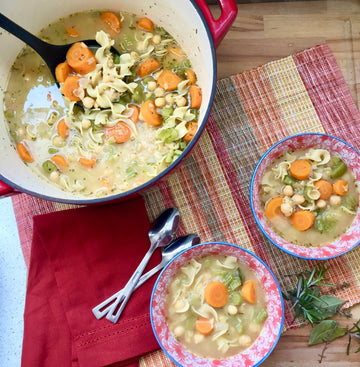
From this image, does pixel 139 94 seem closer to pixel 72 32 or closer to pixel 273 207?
pixel 72 32

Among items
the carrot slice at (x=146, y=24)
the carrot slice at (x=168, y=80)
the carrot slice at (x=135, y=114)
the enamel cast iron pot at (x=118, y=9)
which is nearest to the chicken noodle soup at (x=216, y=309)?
the enamel cast iron pot at (x=118, y=9)

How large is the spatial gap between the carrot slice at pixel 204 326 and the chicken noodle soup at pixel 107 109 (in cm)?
69

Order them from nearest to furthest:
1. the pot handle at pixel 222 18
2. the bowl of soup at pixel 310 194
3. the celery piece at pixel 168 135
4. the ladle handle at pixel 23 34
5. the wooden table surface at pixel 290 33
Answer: the pot handle at pixel 222 18 → the ladle handle at pixel 23 34 → the celery piece at pixel 168 135 → the bowl of soup at pixel 310 194 → the wooden table surface at pixel 290 33

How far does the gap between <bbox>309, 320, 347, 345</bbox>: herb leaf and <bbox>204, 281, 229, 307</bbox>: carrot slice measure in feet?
1.49

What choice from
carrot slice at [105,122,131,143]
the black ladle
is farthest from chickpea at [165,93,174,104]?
the black ladle

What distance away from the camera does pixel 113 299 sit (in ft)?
7.39

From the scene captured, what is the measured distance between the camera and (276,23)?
93.7 inches

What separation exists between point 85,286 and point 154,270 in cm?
33

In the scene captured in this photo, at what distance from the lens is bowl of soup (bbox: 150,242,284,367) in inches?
85.0

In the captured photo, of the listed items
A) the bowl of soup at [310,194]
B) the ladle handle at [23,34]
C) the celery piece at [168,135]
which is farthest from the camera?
the bowl of soup at [310,194]

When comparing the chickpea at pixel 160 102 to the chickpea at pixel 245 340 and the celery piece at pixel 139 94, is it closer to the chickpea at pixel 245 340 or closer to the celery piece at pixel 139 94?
the celery piece at pixel 139 94

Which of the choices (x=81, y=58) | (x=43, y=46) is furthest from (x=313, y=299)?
(x=43, y=46)

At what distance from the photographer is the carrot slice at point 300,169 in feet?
7.34

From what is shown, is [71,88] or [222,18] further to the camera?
[71,88]
